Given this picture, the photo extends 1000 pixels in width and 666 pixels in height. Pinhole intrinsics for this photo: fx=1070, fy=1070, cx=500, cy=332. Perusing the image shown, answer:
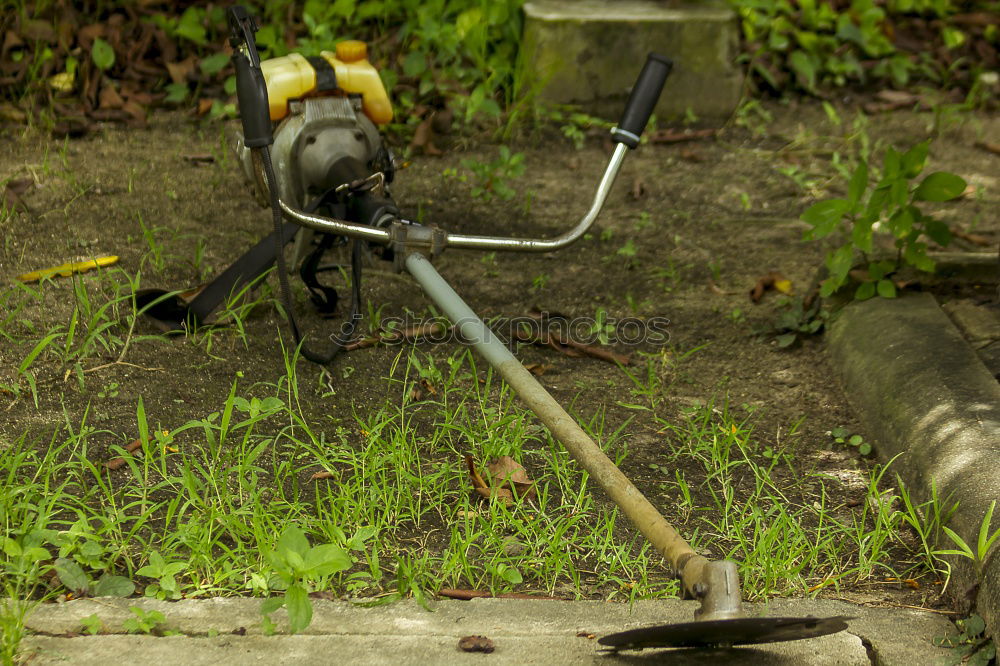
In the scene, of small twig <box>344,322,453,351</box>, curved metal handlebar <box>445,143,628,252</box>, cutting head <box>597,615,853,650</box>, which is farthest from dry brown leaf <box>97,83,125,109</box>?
cutting head <box>597,615,853,650</box>

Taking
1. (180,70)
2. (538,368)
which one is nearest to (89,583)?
(538,368)

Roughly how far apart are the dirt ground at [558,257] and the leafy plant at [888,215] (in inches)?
8.2

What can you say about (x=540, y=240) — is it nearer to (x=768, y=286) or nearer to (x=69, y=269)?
(x=768, y=286)

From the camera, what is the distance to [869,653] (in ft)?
5.80

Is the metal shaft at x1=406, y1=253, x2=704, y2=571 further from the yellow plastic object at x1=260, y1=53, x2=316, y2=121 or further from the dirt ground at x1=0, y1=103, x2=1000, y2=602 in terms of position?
the yellow plastic object at x1=260, y1=53, x2=316, y2=121

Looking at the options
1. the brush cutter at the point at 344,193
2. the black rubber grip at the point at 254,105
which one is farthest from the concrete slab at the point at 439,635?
the black rubber grip at the point at 254,105

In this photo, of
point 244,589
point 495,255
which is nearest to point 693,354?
point 495,255

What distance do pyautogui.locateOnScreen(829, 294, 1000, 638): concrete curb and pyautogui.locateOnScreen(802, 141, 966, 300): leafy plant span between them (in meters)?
0.08

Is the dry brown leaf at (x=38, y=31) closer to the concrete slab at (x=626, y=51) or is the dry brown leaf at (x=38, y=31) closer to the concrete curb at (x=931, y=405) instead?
the concrete slab at (x=626, y=51)

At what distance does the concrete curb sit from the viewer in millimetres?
1947

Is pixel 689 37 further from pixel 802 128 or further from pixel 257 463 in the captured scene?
pixel 257 463

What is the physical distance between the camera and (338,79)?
2.71m

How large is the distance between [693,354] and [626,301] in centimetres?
Result: 32

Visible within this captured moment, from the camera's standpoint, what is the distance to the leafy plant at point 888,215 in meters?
2.52
